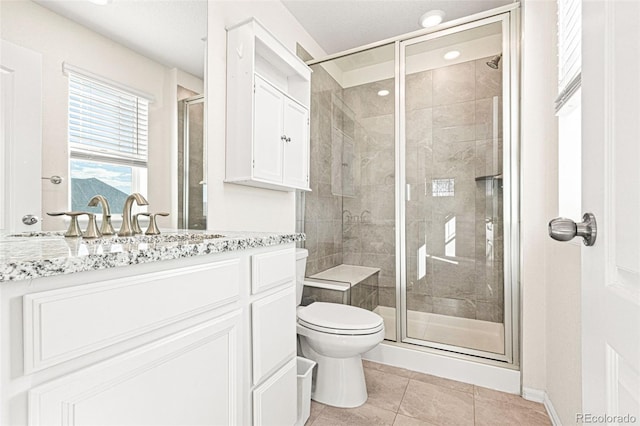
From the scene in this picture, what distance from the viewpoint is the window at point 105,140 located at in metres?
1.09

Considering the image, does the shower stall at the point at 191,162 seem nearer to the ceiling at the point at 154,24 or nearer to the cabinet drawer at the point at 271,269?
the ceiling at the point at 154,24

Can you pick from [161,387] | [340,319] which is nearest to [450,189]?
[340,319]

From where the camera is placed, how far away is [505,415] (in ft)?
5.09

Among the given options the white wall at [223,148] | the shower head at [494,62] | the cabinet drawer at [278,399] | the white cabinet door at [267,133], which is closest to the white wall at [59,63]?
A: the white wall at [223,148]

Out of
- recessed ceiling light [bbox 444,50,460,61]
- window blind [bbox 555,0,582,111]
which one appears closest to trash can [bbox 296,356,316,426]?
window blind [bbox 555,0,582,111]

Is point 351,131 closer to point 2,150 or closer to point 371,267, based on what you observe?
point 371,267

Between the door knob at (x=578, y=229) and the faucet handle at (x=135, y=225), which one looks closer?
the door knob at (x=578, y=229)

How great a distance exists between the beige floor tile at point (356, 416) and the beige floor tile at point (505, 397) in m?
0.56

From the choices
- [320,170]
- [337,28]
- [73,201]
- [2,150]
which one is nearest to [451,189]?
[320,170]

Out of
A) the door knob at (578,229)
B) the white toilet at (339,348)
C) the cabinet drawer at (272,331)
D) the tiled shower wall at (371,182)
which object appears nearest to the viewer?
the door knob at (578,229)

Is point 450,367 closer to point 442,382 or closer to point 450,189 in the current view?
point 442,382

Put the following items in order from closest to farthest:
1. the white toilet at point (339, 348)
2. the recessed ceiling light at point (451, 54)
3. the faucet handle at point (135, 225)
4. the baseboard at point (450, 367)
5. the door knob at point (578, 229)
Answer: the door knob at point (578, 229) → the faucet handle at point (135, 225) → the white toilet at point (339, 348) → the baseboard at point (450, 367) → the recessed ceiling light at point (451, 54)

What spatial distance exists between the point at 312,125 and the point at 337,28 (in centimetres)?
78

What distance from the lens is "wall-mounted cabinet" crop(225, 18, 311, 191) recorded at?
159 cm
